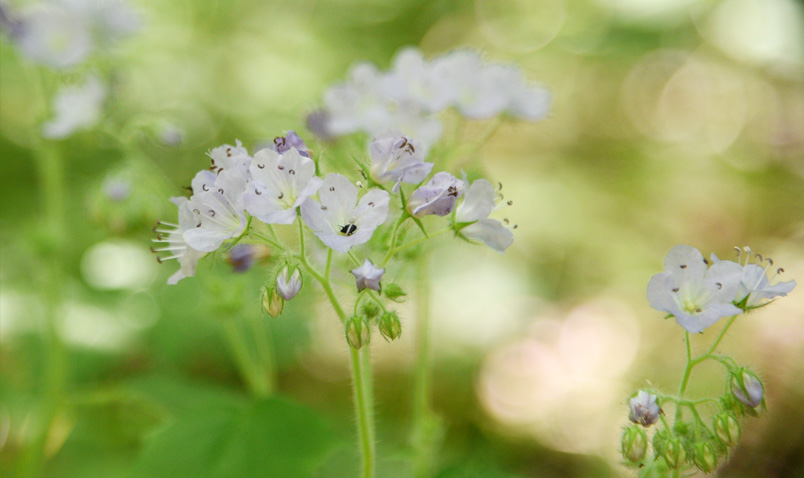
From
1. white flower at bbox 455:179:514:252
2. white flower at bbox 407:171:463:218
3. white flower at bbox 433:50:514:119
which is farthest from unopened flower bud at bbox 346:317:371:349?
white flower at bbox 433:50:514:119

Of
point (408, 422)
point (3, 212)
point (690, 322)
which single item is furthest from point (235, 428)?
point (3, 212)

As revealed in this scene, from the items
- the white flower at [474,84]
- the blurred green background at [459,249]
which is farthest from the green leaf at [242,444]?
Answer: the white flower at [474,84]

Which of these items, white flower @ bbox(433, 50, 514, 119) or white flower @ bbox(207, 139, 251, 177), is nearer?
white flower @ bbox(207, 139, 251, 177)

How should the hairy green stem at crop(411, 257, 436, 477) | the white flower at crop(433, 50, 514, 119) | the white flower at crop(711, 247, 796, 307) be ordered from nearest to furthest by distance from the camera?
the white flower at crop(711, 247, 796, 307) → the hairy green stem at crop(411, 257, 436, 477) → the white flower at crop(433, 50, 514, 119)

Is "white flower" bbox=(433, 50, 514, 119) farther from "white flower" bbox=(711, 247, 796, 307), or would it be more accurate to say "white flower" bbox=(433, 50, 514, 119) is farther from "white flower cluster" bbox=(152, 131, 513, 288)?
"white flower" bbox=(711, 247, 796, 307)

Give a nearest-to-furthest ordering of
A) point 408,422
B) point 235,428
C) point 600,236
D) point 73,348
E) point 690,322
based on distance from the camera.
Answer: point 690,322 → point 235,428 → point 73,348 → point 408,422 → point 600,236

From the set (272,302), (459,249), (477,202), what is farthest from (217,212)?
(459,249)

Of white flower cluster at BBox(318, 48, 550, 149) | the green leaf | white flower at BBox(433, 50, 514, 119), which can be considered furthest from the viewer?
white flower at BBox(433, 50, 514, 119)

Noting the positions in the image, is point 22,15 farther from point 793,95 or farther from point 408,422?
point 793,95
